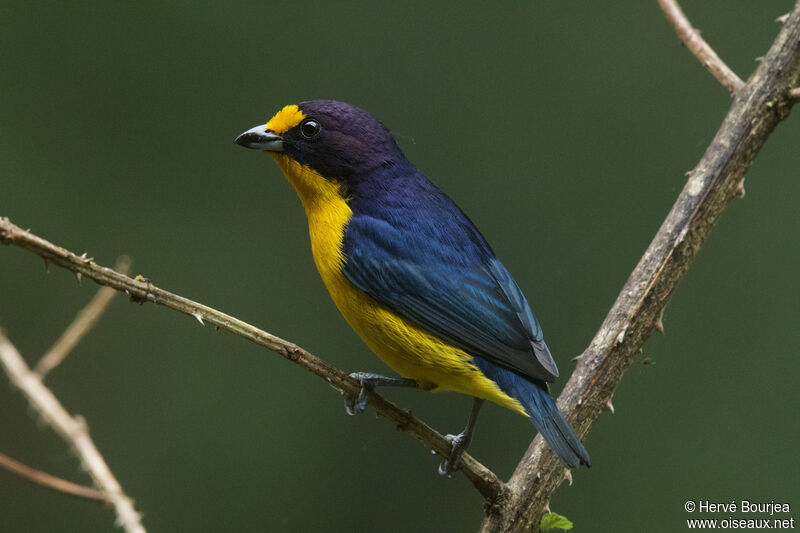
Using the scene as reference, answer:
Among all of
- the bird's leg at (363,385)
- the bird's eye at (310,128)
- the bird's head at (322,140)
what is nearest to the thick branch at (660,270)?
the bird's leg at (363,385)

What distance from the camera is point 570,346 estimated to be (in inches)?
219

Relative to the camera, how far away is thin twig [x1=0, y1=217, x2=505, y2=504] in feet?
6.72

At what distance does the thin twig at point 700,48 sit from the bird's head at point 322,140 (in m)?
1.34

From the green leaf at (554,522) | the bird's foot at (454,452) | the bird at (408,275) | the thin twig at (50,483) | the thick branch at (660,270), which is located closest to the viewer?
the thin twig at (50,483)

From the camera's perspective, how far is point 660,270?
3.00 meters

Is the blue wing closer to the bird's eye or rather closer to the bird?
the bird

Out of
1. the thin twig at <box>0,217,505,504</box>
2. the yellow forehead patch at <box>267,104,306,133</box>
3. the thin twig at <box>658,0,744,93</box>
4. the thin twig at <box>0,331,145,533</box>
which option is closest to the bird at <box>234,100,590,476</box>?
the yellow forehead patch at <box>267,104,306,133</box>

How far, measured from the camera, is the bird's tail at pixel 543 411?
2770mm

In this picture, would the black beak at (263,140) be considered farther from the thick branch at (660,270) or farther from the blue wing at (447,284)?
the thick branch at (660,270)

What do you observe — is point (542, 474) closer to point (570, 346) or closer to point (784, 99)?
point (784, 99)

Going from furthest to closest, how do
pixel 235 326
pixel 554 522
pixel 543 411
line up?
pixel 543 411 → pixel 554 522 → pixel 235 326

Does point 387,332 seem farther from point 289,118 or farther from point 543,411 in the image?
point 289,118

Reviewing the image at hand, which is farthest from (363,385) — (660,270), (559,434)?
(660,270)

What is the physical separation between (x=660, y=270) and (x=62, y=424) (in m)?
2.07
